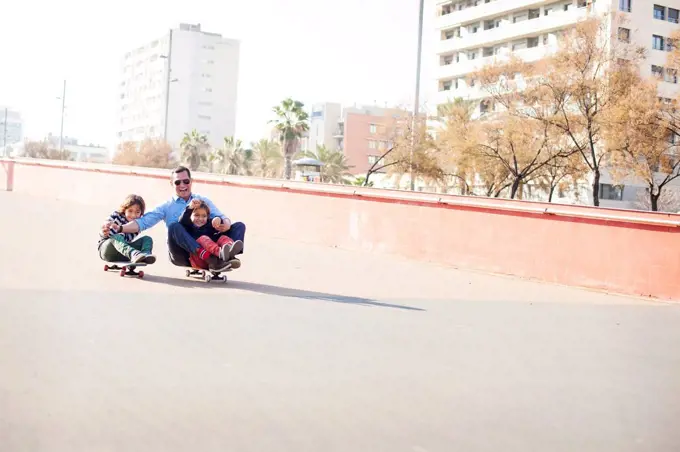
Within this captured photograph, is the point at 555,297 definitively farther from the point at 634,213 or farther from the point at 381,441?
the point at 381,441

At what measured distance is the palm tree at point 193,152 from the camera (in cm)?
10156

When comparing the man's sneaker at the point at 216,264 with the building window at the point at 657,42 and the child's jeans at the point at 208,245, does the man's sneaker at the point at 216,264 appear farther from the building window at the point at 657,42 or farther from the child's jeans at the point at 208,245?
the building window at the point at 657,42

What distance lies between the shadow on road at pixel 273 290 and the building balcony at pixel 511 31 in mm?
60428

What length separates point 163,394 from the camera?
16.1ft

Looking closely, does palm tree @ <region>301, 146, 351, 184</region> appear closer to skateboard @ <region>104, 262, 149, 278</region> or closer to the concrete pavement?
skateboard @ <region>104, 262, 149, 278</region>

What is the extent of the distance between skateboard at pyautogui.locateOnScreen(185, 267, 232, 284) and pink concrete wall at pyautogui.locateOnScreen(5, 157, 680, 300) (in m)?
4.99

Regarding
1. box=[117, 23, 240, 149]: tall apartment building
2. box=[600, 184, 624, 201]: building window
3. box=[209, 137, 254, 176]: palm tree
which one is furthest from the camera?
box=[117, 23, 240, 149]: tall apartment building

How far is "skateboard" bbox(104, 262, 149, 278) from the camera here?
34.5 feet

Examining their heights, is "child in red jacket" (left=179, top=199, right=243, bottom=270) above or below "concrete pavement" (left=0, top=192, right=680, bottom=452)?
above

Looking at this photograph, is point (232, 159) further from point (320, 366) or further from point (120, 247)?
point (320, 366)

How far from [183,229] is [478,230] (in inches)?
223

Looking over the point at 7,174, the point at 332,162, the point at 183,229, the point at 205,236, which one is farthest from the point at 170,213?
the point at 332,162

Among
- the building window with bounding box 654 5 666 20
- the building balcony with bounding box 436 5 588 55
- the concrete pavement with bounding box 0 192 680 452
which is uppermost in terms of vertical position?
the building balcony with bounding box 436 5 588 55

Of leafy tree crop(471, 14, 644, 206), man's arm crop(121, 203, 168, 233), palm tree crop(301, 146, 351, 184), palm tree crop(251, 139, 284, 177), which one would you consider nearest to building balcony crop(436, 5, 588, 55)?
palm tree crop(301, 146, 351, 184)
